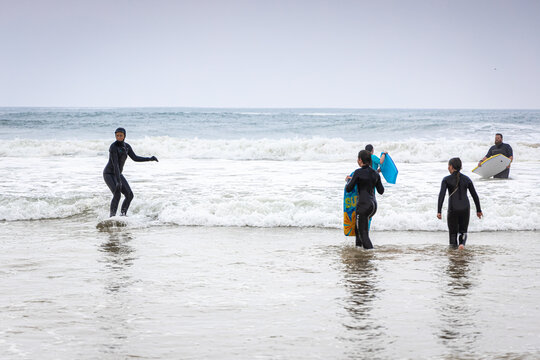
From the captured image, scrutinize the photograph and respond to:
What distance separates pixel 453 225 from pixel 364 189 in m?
1.56

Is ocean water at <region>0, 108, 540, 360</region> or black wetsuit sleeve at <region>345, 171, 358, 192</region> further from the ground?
black wetsuit sleeve at <region>345, 171, 358, 192</region>

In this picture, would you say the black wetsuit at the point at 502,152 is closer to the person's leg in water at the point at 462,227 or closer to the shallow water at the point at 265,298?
the shallow water at the point at 265,298

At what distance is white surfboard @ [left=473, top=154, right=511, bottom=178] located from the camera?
1639cm

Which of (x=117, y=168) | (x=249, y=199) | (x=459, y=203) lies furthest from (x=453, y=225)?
(x=117, y=168)

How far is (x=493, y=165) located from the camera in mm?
16516

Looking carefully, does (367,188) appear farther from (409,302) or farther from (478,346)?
(478,346)

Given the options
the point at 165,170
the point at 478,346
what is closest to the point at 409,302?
the point at 478,346

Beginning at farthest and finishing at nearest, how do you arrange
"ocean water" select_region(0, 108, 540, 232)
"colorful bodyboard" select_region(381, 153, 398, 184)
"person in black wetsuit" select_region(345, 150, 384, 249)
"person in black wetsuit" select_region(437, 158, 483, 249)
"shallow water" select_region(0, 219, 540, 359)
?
"colorful bodyboard" select_region(381, 153, 398, 184) < "ocean water" select_region(0, 108, 540, 232) < "person in black wetsuit" select_region(437, 158, 483, 249) < "person in black wetsuit" select_region(345, 150, 384, 249) < "shallow water" select_region(0, 219, 540, 359)

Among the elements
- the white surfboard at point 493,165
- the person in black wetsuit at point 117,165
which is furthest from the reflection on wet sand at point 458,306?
the white surfboard at point 493,165

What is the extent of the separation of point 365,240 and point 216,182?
28.2 feet

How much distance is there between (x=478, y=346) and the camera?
14.8 feet

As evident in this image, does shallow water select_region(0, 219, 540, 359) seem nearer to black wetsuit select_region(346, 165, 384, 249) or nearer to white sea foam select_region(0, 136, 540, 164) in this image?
black wetsuit select_region(346, 165, 384, 249)

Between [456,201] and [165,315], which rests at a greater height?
[456,201]

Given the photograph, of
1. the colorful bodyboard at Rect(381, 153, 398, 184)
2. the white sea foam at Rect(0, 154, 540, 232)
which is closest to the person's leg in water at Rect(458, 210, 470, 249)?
the white sea foam at Rect(0, 154, 540, 232)
